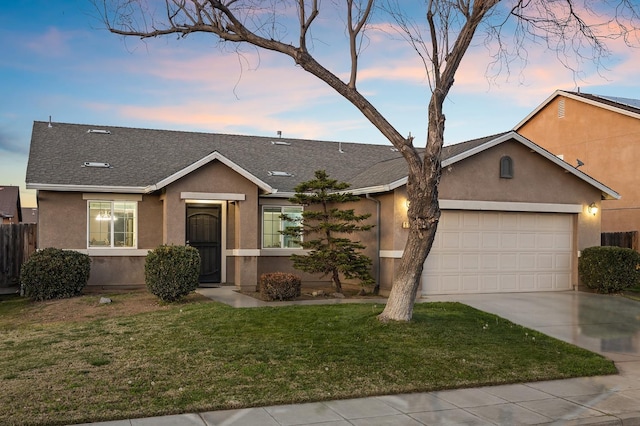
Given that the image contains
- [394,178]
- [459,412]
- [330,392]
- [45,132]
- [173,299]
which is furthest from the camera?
[45,132]

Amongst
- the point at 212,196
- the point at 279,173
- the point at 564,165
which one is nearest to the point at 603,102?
the point at 564,165

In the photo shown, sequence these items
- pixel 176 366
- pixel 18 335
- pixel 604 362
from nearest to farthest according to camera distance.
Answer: pixel 176 366 < pixel 604 362 < pixel 18 335

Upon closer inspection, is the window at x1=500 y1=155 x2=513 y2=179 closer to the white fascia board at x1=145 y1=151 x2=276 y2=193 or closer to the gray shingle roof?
the gray shingle roof

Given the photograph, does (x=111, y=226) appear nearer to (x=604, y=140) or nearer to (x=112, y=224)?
(x=112, y=224)

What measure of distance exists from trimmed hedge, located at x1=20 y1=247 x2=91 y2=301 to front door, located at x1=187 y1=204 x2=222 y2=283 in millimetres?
3391

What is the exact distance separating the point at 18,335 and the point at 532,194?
42.0 ft

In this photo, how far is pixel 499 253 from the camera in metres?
16.5

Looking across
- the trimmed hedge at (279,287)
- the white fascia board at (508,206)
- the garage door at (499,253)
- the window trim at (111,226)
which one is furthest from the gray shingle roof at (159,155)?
the garage door at (499,253)

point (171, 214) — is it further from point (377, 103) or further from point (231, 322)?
point (377, 103)

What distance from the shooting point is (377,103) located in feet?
37.1

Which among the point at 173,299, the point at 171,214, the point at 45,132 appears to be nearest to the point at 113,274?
the point at 171,214

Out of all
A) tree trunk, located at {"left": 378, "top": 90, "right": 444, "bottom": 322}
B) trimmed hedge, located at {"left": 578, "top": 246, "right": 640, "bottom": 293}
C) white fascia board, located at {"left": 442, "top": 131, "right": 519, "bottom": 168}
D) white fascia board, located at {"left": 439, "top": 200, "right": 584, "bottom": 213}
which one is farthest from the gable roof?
tree trunk, located at {"left": 378, "top": 90, "right": 444, "bottom": 322}

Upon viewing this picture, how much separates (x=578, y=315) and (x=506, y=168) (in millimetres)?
4622

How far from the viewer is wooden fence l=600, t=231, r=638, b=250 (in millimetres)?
20516
